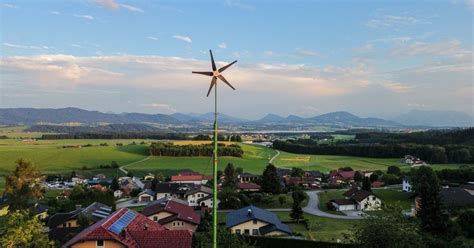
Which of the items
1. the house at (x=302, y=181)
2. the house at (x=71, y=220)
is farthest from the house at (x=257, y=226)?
the house at (x=302, y=181)

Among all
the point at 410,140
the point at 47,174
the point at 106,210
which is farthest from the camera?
the point at 410,140

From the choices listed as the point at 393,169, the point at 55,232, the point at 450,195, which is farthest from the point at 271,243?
the point at 393,169

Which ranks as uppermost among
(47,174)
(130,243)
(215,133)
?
(215,133)

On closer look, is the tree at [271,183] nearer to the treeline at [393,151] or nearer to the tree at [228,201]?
the tree at [228,201]

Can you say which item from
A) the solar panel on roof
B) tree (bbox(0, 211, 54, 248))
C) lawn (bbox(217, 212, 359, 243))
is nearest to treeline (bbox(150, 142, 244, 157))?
lawn (bbox(217, 212, 359, 243))

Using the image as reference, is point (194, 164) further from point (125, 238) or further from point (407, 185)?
point (125, 238)

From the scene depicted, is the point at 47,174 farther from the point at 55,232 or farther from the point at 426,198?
the point at 426,198

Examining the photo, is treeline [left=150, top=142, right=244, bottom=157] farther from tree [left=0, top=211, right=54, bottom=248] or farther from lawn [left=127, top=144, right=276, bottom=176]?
tree [left=0, top=211, right=54, bottom=248]
